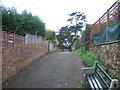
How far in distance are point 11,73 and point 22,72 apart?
52.6 inches

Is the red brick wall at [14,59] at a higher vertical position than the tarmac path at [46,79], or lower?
higher

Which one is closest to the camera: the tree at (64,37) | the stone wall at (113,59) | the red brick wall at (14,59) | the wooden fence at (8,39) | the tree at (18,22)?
the stone wall at (113,59)

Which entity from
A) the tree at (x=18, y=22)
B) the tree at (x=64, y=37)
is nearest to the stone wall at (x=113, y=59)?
the tree at (x=18, y=22)

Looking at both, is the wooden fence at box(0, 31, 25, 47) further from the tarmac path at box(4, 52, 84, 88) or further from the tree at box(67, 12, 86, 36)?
the tree at box(67, 12, 86, 36)

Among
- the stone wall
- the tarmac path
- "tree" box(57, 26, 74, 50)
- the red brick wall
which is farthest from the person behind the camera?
"tree" box(57, 26, 74, 50)

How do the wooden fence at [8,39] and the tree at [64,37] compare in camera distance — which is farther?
the tree at [64,37]

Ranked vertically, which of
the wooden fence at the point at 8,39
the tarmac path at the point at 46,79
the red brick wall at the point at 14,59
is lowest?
the tarmac path at the point at 46,79

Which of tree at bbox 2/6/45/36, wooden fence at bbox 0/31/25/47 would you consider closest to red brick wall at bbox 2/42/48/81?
wooden fence at bbox 0/31/25/47

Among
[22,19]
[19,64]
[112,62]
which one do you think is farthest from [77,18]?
[112,62]

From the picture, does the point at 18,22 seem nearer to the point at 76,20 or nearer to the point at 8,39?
the point at 8,39

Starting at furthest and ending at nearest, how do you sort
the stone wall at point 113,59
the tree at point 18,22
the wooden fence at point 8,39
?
1. the tree at point 18,22
2. the wooden fence at point 8,39
3. the stone wall at point 113,59

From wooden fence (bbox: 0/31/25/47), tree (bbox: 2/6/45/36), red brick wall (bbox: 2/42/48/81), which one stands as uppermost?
tree (bbox: 2/6/45/36)

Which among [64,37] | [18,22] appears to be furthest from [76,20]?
[18,22]

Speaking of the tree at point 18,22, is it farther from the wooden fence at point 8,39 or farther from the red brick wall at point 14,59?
the red brick wall at point 14,59
